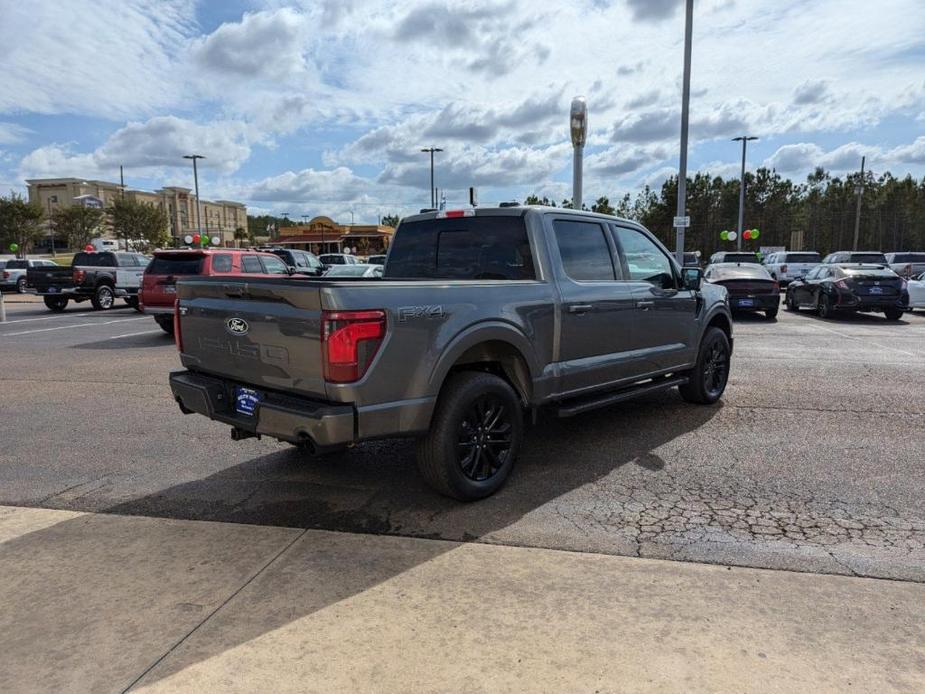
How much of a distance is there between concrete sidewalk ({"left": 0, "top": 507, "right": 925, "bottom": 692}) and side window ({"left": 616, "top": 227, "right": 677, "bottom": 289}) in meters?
3.02

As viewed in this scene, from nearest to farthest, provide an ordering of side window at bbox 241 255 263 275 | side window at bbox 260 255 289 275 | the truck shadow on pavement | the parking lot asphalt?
the truck shadow on pavement, the parking lot asphalt, side window at bbox 241 255 263 275, side window at bbox 260 255 289 275

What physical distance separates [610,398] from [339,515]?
7.75ft

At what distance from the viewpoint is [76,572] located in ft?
11.1

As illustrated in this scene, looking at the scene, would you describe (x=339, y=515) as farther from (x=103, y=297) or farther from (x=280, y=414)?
(x=103, y=297)

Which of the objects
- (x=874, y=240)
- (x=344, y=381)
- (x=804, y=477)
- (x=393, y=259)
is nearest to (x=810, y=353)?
(x=804, y=477)

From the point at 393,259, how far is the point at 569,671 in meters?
3.82

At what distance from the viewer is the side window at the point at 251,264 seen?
1372 centimetres

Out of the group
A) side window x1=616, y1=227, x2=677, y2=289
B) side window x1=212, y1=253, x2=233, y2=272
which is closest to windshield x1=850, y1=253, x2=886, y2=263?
side window x1=212, y1=253, x2=233, y2=272

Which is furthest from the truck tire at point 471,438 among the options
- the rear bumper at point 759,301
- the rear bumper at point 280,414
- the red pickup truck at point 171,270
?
the rear bumper at point 759,301

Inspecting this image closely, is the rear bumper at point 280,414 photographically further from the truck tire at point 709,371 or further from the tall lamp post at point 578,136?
the tall lamp post at point 578,136

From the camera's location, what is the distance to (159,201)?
11906 cm

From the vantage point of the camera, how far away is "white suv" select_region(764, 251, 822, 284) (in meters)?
26.3

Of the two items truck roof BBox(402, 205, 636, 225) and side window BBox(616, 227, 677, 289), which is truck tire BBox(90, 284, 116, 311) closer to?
truck roof BBox(402, 205, 636, 225)

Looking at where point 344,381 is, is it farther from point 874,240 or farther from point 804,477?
point 874,240
